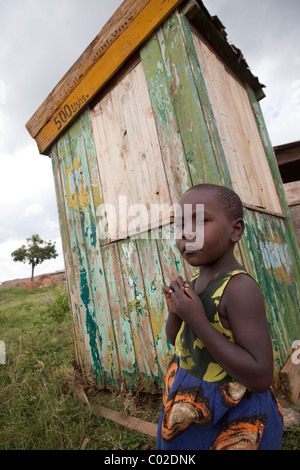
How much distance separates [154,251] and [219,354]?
1.48 m

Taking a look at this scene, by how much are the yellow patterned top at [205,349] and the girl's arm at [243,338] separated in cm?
5

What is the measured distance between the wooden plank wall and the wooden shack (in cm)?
1

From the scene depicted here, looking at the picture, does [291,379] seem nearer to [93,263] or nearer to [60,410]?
[60,410]

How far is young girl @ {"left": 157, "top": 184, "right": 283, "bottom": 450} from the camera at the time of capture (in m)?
0.83

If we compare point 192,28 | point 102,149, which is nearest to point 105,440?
point 102,149

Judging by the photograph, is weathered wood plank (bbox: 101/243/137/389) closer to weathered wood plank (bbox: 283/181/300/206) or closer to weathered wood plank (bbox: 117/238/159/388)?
weathered wood plank (bbox: 117/238/159/388)

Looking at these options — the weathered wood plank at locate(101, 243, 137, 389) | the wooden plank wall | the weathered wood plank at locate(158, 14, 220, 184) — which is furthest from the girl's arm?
the weathered wood plank at locate(101, 243, 137, 389)

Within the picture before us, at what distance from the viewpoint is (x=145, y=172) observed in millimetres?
2402

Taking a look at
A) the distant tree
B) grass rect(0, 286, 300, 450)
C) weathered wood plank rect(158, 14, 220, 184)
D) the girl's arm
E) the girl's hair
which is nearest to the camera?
the girl's arm

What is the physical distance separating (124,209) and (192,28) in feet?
5.56

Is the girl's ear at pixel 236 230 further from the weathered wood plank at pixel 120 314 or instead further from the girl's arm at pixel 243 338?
the weathered wood plank at pixel 120 314

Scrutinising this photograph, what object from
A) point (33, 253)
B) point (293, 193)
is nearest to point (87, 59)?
point (293, 193)

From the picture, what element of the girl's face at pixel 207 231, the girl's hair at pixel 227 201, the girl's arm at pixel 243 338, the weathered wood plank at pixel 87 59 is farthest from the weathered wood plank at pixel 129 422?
the weathered wood plank at pixel 87 59

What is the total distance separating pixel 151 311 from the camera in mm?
2297
